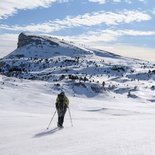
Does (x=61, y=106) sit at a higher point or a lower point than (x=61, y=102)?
lower

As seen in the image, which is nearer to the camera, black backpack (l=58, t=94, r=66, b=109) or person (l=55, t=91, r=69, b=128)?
person (l=55, t=91, r=69, b=128)

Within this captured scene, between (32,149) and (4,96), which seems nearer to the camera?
(32,149)

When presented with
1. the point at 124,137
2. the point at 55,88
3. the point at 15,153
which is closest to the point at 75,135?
the point at 124,137

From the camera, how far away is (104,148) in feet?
44.4

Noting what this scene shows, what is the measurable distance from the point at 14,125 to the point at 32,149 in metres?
8.22

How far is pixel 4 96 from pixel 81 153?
4312cm

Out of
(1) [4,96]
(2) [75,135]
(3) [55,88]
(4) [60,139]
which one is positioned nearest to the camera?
(4) [60,139]

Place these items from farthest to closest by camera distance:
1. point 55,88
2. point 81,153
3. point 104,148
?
point 55,88 < point 104,148 < point 81,153

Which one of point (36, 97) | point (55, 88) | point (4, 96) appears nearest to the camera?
point (4, 96)

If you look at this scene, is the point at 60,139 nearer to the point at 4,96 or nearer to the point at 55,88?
the point at 4,96

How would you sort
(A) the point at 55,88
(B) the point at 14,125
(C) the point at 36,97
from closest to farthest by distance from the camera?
(B) the point at 14,125, (C) the point at 36,97, (A) the point at 55,88

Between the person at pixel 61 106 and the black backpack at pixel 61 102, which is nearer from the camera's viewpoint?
the person at pixel 61 106

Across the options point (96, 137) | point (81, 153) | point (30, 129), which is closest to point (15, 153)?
point (81, 153)

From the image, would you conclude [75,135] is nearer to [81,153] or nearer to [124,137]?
[124,137]
